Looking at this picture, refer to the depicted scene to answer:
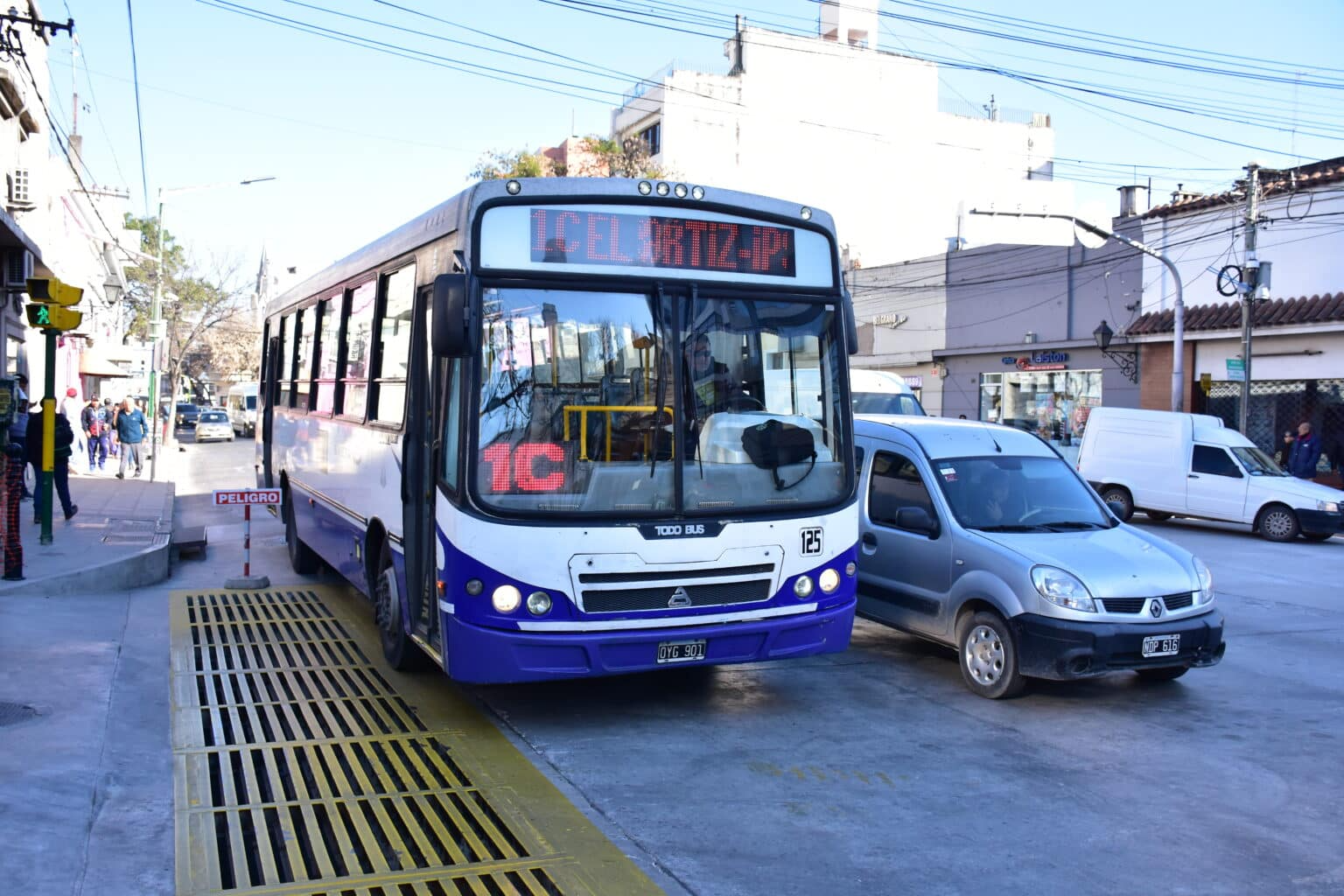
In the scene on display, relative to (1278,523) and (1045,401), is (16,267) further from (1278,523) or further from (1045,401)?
(1045,401)

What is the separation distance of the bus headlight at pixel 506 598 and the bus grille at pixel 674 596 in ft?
1.25

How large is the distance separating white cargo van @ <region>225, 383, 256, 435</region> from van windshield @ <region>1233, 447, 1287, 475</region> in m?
45.8

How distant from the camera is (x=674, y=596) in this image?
22.0 ft

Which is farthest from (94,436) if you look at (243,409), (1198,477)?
(243,409)

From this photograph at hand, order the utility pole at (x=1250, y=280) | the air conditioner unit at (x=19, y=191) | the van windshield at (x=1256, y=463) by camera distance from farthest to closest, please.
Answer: the utility pole at (x=1250, y=280) → the air conditioner unit at (x=19, y=191) → the van windshield at (x=1256, y=463)

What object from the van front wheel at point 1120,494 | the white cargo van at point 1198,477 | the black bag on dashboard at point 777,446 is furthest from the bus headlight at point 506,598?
the van front wheel at point 1120,494

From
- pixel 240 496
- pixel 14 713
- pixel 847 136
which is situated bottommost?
pixel 14 713

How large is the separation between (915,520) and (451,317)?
3746mm

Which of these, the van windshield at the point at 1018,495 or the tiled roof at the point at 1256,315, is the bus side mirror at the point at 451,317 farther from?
the tiled roof at the point at 1256,315

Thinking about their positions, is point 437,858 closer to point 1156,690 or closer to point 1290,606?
point 1156,690

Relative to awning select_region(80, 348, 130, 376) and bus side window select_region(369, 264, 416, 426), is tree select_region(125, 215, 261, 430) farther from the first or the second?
bus side window select_region(369, 264, 416, 426)

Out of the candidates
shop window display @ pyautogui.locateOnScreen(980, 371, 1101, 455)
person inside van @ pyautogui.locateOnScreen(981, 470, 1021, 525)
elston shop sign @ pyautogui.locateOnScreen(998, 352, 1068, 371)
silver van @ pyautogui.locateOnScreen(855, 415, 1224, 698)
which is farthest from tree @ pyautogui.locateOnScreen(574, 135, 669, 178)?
person inside van @ pyautogui.locateOnScreen(981, 470, 1021, 525)

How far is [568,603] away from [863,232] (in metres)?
51.4

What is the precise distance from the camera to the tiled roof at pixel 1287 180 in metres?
25.1
